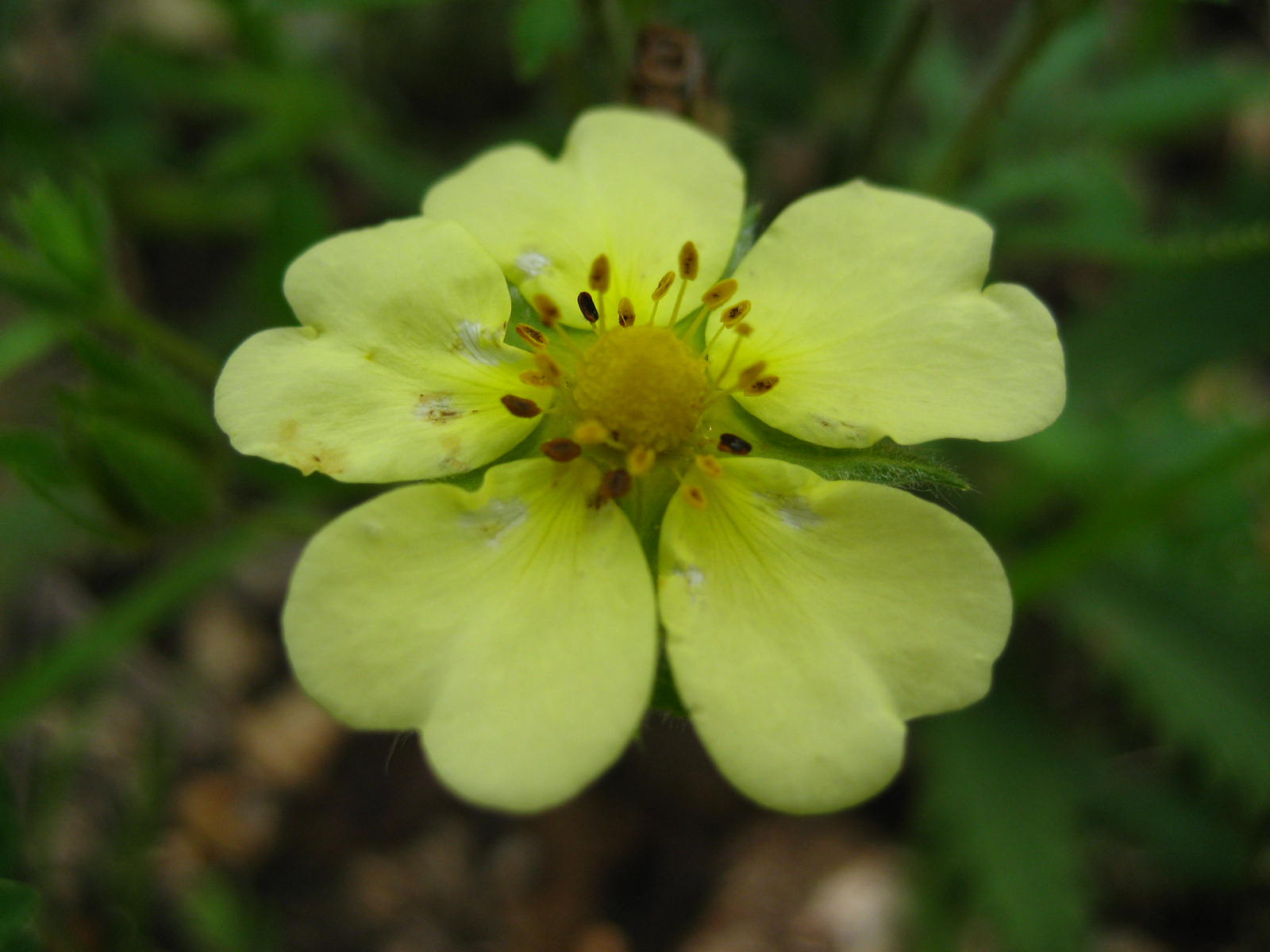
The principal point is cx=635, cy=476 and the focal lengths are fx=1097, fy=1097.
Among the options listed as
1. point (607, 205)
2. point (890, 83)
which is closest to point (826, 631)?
point (607, 205)

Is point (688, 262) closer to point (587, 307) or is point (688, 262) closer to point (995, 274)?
point (587, 307)

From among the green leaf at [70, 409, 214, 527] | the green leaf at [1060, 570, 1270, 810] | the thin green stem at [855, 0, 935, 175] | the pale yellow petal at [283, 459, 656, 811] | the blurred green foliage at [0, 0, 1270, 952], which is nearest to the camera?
the pale yellow petal at [283, 459, 656, 811]

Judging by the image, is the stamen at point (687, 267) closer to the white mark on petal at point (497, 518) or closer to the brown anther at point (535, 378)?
the brown anther at point (535, 378)

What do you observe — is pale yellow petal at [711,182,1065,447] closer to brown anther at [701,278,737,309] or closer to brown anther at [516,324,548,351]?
brown anther at [701,278,737,309]

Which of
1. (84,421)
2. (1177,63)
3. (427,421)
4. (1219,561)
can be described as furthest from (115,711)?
(1177,63)

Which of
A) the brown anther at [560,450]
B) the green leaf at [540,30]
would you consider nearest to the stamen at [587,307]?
the brown anther at [560,450]

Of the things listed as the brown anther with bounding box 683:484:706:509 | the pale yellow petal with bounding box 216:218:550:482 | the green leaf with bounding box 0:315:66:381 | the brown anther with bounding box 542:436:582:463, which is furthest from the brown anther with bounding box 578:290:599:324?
the green leaf with bounding box 0:315:66:381

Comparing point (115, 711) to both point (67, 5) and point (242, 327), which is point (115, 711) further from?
point (67, 5)
